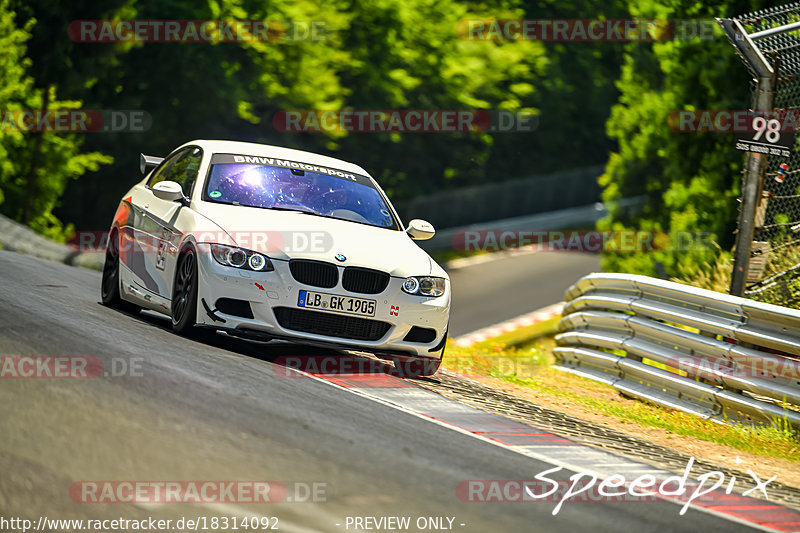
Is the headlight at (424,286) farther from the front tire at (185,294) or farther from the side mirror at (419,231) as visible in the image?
the front tire at (185,294)

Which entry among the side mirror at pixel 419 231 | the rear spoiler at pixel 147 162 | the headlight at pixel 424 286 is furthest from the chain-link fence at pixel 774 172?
the rear spoiler at pixel 147 162

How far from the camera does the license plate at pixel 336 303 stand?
848 cm

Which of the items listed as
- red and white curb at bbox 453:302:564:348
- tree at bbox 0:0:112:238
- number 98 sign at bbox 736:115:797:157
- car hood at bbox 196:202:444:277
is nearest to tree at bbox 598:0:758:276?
red and white curb at bbox 453:302:564:348

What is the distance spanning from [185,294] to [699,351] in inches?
181

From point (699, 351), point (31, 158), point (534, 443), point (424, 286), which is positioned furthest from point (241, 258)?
point (31, 158)

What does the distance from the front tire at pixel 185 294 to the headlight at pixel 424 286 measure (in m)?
1.68

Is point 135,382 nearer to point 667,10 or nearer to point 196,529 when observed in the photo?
point 196,529

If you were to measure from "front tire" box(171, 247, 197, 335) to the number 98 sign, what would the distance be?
5.47 meters

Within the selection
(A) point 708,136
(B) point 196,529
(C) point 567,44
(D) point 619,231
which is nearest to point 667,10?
(A) point 708,136

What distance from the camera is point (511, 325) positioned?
87.1 ft

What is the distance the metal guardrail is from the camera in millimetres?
9016

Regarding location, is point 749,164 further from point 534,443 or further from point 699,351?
point 534,443

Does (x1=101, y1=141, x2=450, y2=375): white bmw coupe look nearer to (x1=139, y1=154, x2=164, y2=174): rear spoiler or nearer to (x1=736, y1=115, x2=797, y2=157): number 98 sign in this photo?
(x1=139, y1=154, x2=164, y2=174): rear spoiler

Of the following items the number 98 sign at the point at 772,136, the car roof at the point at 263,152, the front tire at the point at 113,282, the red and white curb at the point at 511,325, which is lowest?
the red and white curb at the point at 511,325
